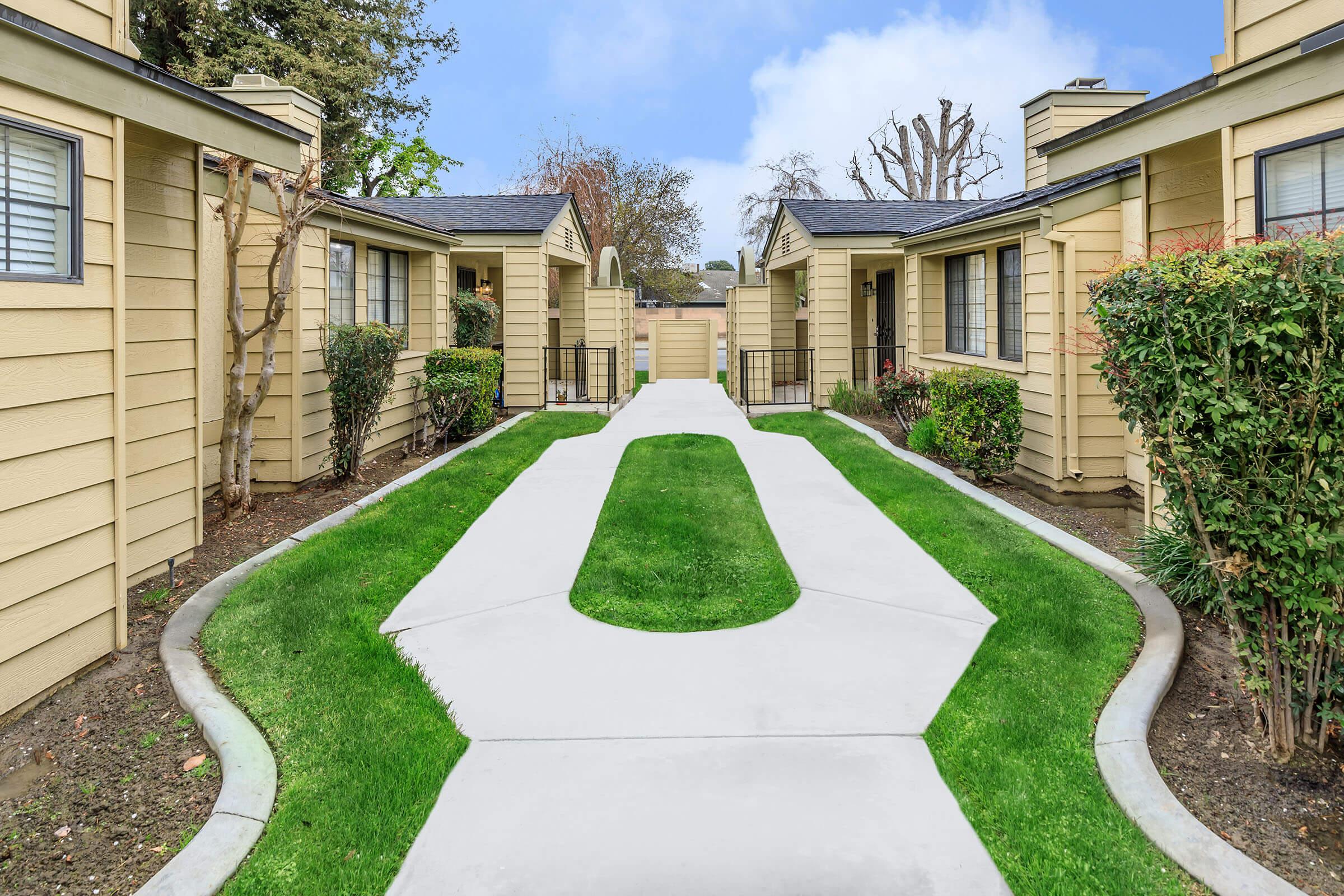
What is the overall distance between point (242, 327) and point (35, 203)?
3.07 metres

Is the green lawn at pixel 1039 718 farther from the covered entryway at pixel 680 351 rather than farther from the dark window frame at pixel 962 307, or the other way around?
the covered entryway at pixel 680 351

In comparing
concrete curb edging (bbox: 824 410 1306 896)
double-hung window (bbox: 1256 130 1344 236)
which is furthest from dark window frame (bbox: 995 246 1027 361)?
concrete curb edging (bbox: 824 410 1306 896)

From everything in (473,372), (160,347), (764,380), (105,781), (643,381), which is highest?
(643,381)

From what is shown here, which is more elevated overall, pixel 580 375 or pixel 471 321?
pixel 471 321

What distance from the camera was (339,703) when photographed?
3.82 m

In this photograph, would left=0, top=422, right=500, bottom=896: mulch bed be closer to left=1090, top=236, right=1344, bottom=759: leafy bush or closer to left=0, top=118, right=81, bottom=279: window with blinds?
left=0, top=118, right=81, bottom=279: window with blinds

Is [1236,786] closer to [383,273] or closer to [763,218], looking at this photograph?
[383,273]

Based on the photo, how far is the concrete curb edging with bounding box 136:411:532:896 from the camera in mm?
2664

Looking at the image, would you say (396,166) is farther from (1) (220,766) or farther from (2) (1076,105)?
(1) (220,766)

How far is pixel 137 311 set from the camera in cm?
571

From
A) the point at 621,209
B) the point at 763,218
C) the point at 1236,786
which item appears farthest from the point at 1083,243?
the point at 763,218

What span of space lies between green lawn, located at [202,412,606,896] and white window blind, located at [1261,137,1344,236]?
5090mm

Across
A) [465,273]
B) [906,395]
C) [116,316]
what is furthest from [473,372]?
[465,273]

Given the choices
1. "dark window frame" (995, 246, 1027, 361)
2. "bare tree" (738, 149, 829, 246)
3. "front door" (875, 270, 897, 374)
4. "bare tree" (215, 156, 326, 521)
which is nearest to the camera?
"bare tree" (215, 156, 326, 521)
